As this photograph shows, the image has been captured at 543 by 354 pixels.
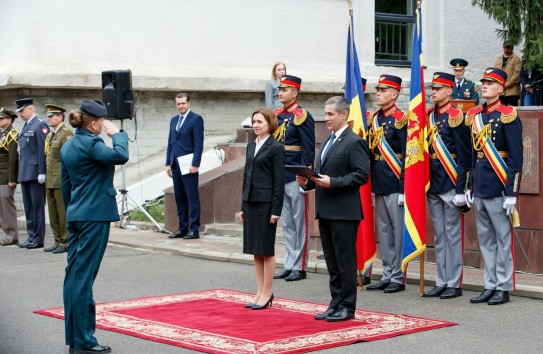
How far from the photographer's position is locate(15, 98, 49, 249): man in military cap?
1566 centimetres

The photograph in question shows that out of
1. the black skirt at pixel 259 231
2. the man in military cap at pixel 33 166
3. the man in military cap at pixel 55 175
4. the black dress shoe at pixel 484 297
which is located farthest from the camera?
the man in military cap at pixel 33 166

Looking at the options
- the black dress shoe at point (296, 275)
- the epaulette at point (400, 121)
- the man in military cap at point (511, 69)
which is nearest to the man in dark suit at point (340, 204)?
the epaulette at point (400, 121)

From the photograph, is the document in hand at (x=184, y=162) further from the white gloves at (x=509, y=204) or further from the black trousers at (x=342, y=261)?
the white gloves at (x=509, y=204)

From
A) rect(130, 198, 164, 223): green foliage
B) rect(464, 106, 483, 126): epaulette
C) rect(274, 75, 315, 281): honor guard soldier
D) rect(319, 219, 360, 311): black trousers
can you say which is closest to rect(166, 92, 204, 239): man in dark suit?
rect(130, 198, 164, 223): green foliage

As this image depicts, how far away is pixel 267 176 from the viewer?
399 inches

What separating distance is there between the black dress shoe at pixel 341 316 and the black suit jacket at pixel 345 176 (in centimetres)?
81

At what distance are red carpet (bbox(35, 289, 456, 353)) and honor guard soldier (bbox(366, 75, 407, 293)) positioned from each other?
139 cm

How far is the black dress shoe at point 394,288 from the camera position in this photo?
36.9 feet

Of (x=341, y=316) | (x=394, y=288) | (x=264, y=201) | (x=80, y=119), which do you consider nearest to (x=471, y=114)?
(x=394, y=288)

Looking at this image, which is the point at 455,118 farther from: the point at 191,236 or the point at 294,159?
the point at 191,236

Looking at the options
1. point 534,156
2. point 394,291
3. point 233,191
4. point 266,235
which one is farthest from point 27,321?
point 233,191

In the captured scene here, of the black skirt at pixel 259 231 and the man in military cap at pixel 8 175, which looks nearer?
the black skirt at pixel 259 231

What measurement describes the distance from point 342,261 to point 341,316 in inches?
19.0

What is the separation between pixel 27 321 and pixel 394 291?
3.83 metres
